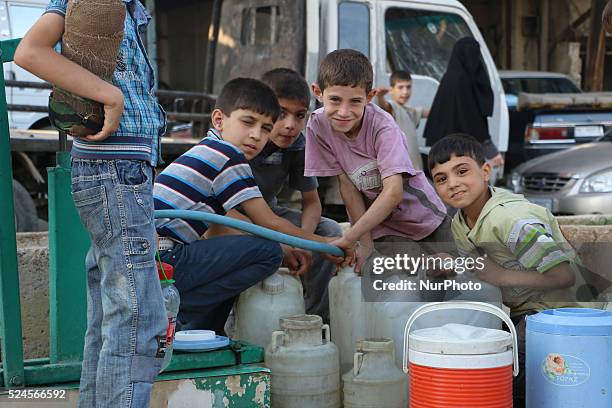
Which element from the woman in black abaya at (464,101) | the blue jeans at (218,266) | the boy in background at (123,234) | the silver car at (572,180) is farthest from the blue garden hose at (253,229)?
the silver car at (572,180)

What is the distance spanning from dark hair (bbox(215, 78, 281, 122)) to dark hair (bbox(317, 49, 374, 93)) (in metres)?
0.27

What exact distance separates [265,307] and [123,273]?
1.29 metres

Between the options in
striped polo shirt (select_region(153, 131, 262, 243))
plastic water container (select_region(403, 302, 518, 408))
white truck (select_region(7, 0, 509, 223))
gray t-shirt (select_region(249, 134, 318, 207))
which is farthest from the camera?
white truck (select_region(7, 0, 509, 223))

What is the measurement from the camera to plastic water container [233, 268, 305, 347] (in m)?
3.81

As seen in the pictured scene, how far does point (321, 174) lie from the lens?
418 cm

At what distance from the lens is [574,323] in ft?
9.95

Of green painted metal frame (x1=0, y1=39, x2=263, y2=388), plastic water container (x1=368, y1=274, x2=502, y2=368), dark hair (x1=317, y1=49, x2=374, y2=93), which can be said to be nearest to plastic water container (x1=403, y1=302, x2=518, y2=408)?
plastic water container (x1=368, y1=274, x2=502, y2=368)

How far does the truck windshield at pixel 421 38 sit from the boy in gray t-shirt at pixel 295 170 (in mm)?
4427

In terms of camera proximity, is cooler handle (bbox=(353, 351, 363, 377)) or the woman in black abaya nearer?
cooler handle (bbox=(353, 351, 363, 377))

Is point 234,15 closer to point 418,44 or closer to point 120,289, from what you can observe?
point 418,44

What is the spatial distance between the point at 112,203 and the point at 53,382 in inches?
35.8

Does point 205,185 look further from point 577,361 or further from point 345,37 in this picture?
point 345,37

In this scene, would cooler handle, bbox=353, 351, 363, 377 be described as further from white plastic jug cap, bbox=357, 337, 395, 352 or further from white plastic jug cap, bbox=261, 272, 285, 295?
white plastic jug cap, bbox=261, 272, 285, 295

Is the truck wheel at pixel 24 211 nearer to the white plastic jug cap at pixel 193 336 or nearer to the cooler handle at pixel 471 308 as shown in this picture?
the white plastic jug cap at pixel 193 336
